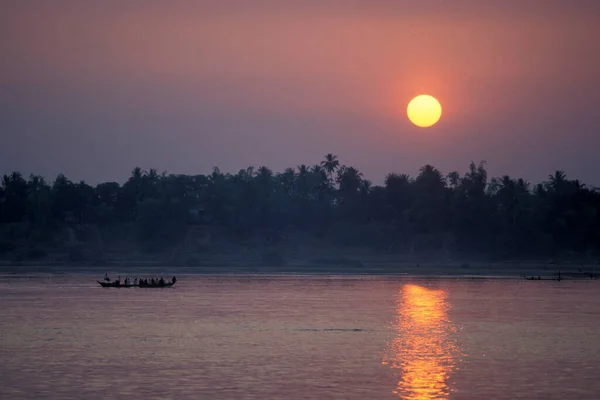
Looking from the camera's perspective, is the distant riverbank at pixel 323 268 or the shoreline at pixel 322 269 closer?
the shoreline at pixel 322 269

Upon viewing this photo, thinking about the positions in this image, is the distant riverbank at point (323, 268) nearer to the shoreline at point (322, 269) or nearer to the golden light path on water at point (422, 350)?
the shoreline at point (322, 269)

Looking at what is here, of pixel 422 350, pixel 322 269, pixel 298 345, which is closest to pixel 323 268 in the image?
pixel 322 269

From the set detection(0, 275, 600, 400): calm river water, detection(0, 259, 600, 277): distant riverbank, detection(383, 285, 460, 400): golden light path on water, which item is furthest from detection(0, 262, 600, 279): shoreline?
detection(383, 285, 460, 400): golden light path on water

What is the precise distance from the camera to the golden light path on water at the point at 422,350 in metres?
42.7

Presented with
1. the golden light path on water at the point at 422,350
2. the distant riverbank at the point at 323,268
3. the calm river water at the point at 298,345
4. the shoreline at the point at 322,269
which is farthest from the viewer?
the distant riverbank at the point at 323,268

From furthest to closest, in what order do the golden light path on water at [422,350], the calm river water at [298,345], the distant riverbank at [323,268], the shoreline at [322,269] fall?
the distant riverbank at [323,268] → the shoreline at [322,269] → the golden light path on water at [422,350] → the calm river water at [298,345]

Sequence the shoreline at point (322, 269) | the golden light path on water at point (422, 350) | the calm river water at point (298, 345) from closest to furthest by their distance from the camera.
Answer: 1. the calm river water at point (298, 345)
2. the golden light path on water at point (422, 350)
3. the shoreline at point (322, 269)

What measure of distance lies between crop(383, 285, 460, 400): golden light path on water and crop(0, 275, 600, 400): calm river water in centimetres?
10

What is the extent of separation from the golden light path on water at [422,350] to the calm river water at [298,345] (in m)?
0.10

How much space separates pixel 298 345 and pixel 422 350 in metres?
7.46

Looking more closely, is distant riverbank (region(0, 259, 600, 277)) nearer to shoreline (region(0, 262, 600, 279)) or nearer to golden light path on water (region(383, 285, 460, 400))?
shoreline (region(0, 262, 600, 279))

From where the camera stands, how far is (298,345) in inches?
2302

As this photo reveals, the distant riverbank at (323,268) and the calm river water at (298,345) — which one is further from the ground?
the distant riverbank at (323,268)

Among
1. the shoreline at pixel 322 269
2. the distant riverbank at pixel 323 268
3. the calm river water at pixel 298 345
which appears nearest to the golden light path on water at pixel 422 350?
the calm river water at pixel 298 345
